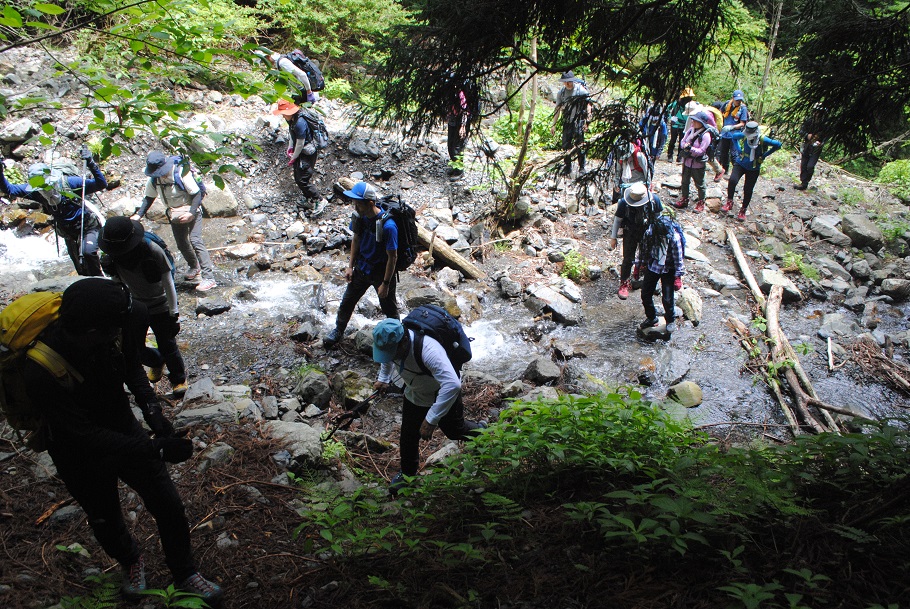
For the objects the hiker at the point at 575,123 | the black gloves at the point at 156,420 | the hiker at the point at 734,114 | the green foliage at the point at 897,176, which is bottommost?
the black gloves at the point at 156,420

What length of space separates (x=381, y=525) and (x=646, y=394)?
453 cm

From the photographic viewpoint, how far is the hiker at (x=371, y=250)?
20.3ft

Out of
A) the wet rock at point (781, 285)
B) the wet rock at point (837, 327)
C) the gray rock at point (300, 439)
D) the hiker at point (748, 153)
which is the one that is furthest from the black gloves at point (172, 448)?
the hiker at point (748, 153)

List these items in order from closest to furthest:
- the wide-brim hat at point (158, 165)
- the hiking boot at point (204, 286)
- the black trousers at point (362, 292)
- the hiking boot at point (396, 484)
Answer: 1. the hiking boot at point (396, 484)
2. the black trousers at point (362, 292)
3. the wide-brim hat at point (158, 165)
4. the hiking boot at point (204, 286)

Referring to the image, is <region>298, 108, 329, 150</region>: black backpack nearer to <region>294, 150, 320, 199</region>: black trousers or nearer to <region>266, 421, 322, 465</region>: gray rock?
<region>294, 150, 320, 199</region>: black trousers

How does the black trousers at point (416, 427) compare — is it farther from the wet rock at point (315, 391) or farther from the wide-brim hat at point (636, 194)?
the wide-brim hat at point (636, 194)

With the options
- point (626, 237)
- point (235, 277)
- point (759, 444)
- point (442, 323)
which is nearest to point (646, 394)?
point (759, 444)

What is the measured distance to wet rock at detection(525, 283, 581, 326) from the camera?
28.3 feet

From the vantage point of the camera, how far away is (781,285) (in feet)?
31.0

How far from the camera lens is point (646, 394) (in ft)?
23.0

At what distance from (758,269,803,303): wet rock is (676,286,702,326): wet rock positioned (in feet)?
4.83

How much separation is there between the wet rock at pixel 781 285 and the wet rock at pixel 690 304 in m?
1.47

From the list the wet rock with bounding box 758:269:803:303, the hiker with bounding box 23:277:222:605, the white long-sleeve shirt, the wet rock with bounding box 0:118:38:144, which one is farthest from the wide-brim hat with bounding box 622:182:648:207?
the wet rock with bounding box 0:118:38:144

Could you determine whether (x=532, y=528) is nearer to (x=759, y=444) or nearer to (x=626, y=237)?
(x=759, y=444)
